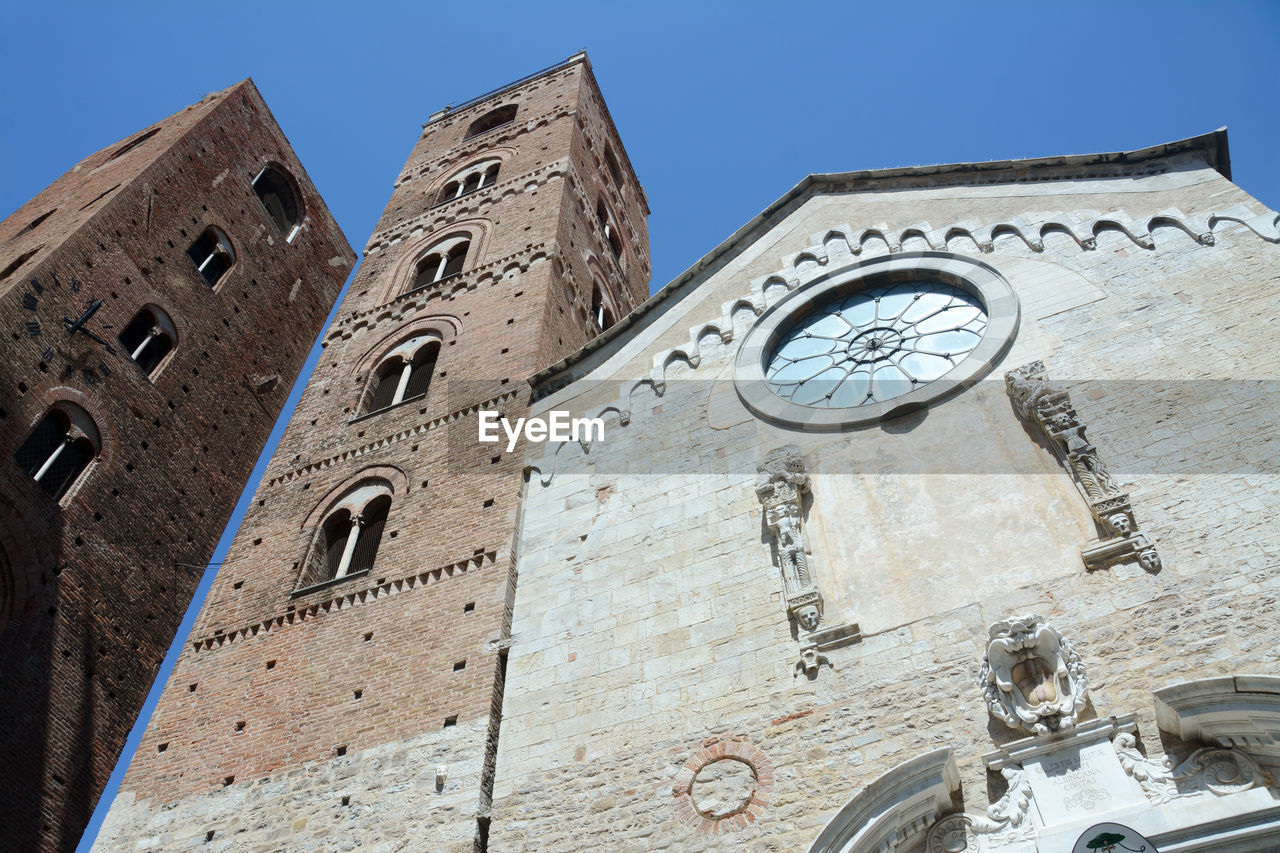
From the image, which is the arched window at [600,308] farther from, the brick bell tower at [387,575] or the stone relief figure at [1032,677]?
the stone relief figure at [1032,677]

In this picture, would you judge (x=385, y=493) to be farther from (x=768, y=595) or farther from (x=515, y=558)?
(x=768, y=595)

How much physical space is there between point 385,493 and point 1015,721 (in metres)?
7.70

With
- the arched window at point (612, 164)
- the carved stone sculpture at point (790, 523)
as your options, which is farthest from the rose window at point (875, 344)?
the arched window at point (612, 164)

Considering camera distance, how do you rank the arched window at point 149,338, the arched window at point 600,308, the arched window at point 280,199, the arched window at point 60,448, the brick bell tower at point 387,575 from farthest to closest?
1. the arched window at point 280,199
2. the arched window at point 600,308
3. the arched window at point 149,338
4. the arched window at point 60,448
5. the brick bell tower at point 387,575

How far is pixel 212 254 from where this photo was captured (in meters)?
19.8

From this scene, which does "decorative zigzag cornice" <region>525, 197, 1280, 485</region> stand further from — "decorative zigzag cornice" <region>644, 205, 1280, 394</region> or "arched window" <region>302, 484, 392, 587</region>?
"arched window" <region>302, 484, 392, 587</region>

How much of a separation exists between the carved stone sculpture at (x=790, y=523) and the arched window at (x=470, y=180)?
1300cm

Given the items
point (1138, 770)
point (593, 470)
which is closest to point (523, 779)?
point (593, 470)

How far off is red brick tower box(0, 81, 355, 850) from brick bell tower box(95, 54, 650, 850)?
2.92 meters

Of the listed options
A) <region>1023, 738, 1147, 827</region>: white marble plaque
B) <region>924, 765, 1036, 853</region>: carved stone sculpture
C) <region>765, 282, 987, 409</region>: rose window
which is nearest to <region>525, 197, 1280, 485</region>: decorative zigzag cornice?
<region>765, 282, 987, 409</region>: rose window

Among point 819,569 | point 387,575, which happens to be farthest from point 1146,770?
point 387,575

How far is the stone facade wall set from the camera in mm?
6836

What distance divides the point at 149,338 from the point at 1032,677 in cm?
1469

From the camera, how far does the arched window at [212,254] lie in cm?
1928
